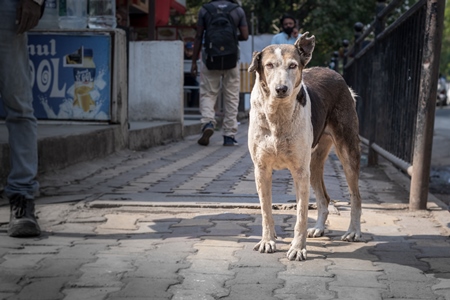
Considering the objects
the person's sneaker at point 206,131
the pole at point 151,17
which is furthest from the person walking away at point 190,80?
the person's sneaker at point 206,131

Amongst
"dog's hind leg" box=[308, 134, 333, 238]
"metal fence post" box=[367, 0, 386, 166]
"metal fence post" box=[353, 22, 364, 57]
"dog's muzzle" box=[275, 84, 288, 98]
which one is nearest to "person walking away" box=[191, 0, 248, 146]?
"metal fence post" box=[353, 22, 364, 57]

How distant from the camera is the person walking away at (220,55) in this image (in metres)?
10.2

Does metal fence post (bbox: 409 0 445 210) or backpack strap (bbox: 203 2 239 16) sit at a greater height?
backpack strap (bbox: 203 2 239 16)

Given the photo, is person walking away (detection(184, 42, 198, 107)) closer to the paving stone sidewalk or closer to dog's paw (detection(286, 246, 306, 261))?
the paving stone sidewalk

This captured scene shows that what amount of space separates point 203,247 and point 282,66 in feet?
3.63

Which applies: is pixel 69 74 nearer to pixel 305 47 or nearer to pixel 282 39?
pixel 282 39

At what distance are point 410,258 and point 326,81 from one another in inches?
52.1

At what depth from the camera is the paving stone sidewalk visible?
11.5 feet

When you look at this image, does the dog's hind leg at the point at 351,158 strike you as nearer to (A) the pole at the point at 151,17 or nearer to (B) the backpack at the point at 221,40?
(B) the backpack at the point at 221,40

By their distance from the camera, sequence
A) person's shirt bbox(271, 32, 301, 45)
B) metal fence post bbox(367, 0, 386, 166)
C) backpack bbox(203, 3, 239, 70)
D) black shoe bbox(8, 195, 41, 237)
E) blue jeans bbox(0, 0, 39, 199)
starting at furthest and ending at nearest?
1. person's shirt bbox(271, 32, 301, 45)
2. backpack bbox(203, 3, 239, 70)
3. metal fence post bbox(367, 0, 386, 166)
4. blue jeans bbox(0, 0, 39, 199)
5. black shoe bbox(8, 195, 41, 237)

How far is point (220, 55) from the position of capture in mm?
10180

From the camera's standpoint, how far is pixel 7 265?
3818 millimetres

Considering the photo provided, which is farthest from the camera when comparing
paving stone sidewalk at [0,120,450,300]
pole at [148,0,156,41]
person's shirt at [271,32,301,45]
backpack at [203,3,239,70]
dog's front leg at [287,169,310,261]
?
pole at [148,0,156,41]

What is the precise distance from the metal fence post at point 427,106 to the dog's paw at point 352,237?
1132mm
